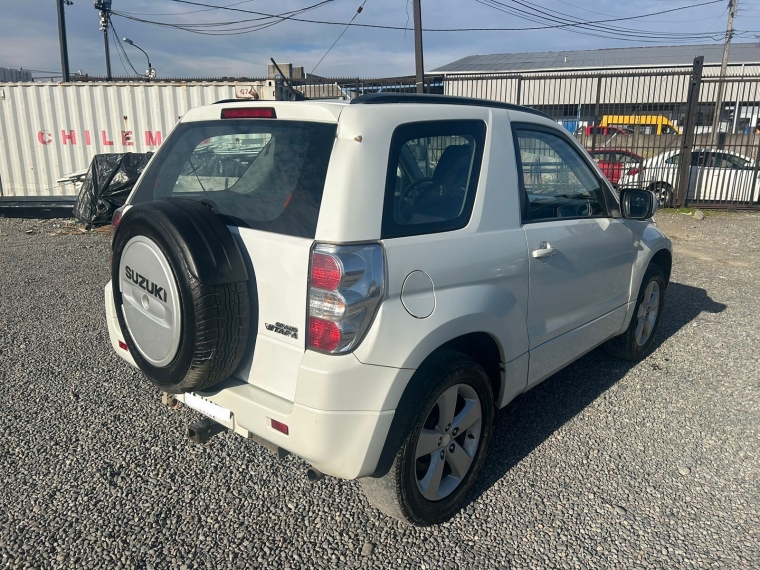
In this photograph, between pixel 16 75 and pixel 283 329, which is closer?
pixel 283 329

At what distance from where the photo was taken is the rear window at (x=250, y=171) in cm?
226

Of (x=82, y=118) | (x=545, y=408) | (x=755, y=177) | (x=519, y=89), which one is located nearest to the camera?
(x=545, y=408)

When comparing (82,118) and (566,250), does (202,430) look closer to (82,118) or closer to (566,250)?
(566,250)

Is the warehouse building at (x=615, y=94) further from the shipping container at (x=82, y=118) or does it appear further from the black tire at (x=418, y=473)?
the black tire at (x=418, y=473)

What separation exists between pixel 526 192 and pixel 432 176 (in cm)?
62

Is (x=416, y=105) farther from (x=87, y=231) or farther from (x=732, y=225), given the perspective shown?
(x=732, y=225)

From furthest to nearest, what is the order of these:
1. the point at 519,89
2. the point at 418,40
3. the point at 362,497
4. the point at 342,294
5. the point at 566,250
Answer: the point at 418,40 → the point at 519,89 → the point at 566,250 → the point at 362,497 → the point at 342,294

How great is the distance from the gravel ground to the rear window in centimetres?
137

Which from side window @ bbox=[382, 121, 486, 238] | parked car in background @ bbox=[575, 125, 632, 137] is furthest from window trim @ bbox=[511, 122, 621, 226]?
parked car in background @ bbox=[575, 125, 632, 137]

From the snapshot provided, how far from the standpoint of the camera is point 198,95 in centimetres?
1169

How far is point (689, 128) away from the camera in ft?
42.5

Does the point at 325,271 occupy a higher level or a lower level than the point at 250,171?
lower

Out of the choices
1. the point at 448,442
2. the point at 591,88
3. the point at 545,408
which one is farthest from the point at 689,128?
the point at 448,442

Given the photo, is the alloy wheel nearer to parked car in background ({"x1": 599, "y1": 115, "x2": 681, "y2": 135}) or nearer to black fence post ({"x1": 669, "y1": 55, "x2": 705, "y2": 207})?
parked car in background ({"x1": 599, "y1": 115, "x2": 681, "y2": 135})
